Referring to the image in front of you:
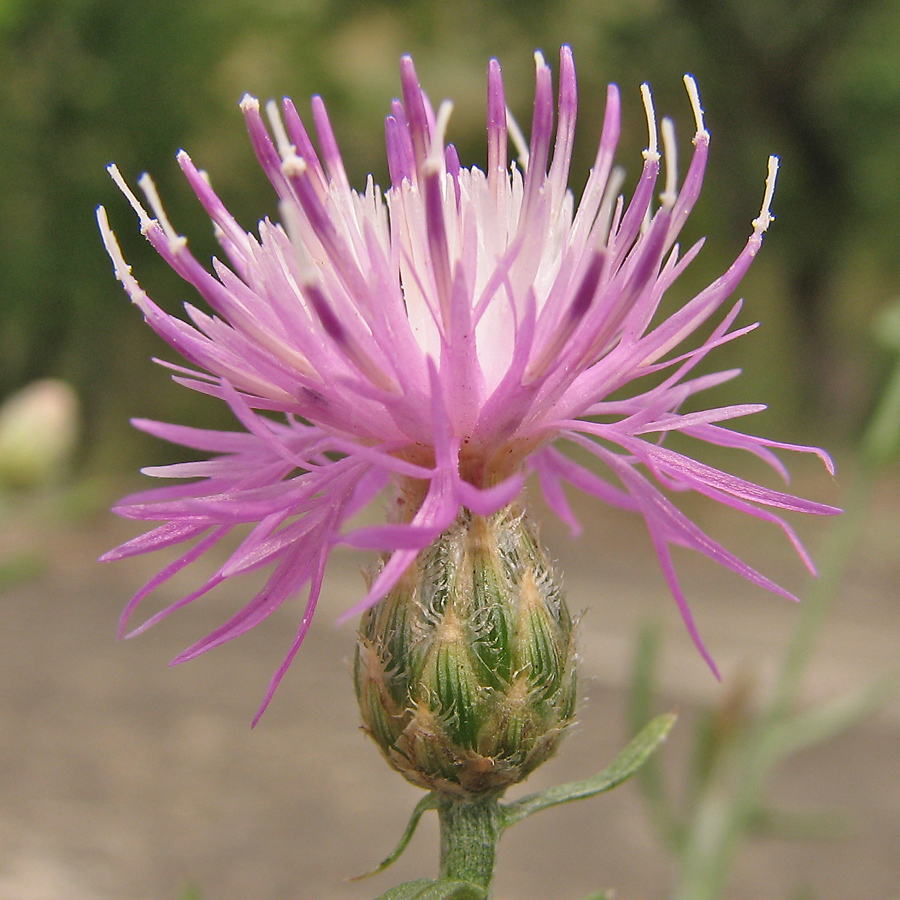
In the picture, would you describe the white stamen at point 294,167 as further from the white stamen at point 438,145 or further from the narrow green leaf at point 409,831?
the narrow green leaf at point 409,831

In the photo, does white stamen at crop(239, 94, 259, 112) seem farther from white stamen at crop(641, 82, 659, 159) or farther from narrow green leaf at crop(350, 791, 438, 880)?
narrow green leaf at crop(350, 791, 438, 880)

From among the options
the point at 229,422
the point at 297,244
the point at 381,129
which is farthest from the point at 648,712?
the point at 381,129

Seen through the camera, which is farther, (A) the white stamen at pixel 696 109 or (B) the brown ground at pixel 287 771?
(B) the brown ground at pixel 287 771

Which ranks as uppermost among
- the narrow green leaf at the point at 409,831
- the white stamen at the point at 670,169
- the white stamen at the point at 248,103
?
the white stamen at the point at 248,103

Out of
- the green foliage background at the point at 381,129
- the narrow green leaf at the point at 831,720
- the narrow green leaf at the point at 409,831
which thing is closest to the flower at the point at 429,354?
the narrow green leaf at the point at 409,831

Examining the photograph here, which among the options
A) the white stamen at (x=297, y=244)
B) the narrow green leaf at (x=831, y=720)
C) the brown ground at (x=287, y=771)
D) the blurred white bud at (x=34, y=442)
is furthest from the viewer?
the brown ground at (x=287, y=771)

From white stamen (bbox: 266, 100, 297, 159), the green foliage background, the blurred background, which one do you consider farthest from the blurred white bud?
the green foliage background
